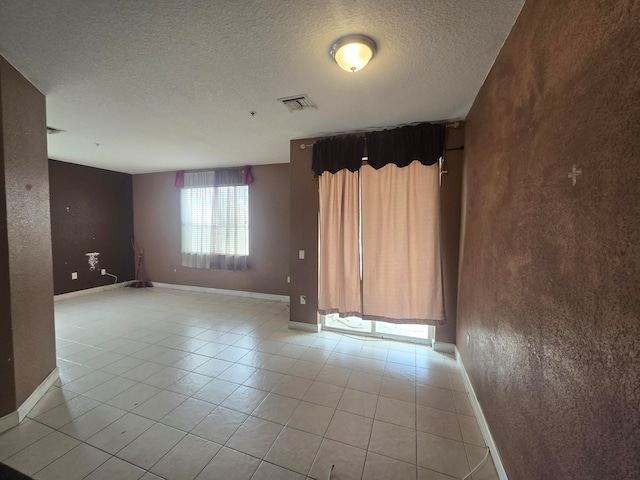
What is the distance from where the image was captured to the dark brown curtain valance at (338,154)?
9.79 ft

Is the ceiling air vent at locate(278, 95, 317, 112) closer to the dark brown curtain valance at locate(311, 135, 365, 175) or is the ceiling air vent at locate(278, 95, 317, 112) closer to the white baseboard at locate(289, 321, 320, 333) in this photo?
the dark brown curtain valance at locate(311, 135, 365, 175)

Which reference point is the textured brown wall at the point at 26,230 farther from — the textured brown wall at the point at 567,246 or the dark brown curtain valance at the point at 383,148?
the textured brown wall at the point at 567,246

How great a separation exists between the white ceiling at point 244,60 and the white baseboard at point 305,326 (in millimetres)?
2517

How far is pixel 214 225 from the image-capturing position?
507 cm

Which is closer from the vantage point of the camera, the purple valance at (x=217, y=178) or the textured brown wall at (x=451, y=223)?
the textured brown wall at (x=451, y=223)

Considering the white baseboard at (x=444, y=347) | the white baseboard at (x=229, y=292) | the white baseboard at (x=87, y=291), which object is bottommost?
the white baseboard at (x=444, y=347)

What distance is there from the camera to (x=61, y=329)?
10.9ft

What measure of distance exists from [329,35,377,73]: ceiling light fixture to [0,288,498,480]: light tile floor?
2473mm

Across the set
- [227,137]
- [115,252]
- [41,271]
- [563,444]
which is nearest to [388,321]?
[563,444]

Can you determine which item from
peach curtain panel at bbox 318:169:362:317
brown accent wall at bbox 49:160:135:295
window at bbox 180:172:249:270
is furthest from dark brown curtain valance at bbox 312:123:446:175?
brown accent wall at bbox 49:160:135:295

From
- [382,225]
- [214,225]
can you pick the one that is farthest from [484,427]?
[214,225]

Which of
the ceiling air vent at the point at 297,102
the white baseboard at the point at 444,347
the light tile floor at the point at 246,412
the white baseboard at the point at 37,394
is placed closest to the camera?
the light tile floor at the point at 246,412

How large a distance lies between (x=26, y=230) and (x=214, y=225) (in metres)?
3.20

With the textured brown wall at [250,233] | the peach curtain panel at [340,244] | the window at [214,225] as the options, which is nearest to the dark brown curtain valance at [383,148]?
the peach curtain panel at [340,244]
